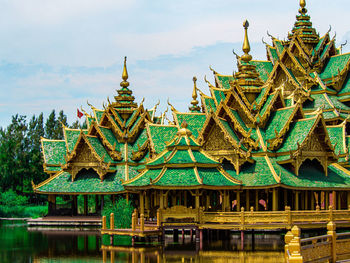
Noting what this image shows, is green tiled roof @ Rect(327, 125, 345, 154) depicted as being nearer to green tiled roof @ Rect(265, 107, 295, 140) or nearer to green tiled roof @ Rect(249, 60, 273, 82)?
green tiled roof @ Rect(265, 107, 295, 140)

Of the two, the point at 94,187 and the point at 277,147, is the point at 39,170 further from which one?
the point at 277,147

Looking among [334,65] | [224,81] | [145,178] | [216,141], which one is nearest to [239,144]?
[216,141]

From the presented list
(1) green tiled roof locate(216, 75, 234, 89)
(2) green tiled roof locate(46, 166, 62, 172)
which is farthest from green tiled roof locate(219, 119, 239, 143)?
(2) green tiled roof locate(46, 166, 62, 172)

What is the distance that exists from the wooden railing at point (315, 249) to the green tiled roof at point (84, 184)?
61.5ft

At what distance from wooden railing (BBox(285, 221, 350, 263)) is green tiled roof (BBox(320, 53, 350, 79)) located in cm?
2377

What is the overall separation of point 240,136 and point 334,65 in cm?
1191

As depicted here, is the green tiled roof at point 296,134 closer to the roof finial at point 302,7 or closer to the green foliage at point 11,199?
the roof finial at point 302,7

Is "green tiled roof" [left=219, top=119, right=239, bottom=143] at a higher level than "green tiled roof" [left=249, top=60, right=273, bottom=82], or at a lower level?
lower

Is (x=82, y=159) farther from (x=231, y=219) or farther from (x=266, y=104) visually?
(x=231, y=219)

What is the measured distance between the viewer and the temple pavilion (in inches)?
1147

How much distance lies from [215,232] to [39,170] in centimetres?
3285

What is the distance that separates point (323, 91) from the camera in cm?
3966

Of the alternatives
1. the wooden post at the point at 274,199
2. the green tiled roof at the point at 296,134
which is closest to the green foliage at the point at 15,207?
the green tiled roof at the point at 296,134

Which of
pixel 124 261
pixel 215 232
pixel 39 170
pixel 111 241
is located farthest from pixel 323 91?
pixel 39 170
